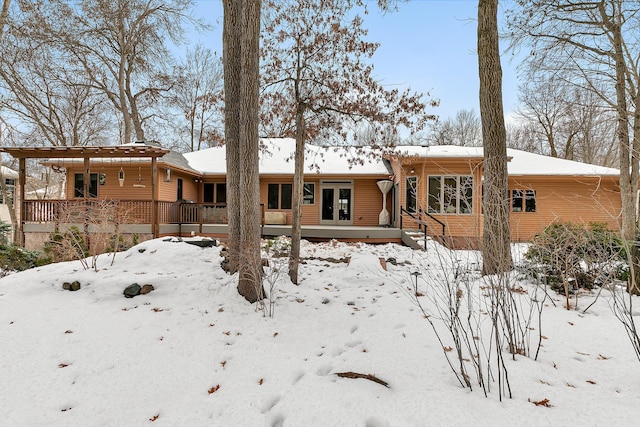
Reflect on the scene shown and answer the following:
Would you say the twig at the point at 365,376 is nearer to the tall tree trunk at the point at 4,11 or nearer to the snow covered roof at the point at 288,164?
the snow covered roof at the point at 288,164

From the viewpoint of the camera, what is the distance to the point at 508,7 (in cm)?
795

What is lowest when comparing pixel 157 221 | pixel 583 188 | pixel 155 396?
pixel 155 396

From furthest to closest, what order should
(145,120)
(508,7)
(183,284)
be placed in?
(145,120) → (508,7) → (183,284)

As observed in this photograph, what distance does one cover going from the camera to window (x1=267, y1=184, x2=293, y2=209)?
1404 cm

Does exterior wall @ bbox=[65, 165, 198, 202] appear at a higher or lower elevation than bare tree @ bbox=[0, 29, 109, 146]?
lower

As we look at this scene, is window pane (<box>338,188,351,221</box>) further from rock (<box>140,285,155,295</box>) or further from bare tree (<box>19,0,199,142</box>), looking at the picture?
rock (<box>140,285,155,295</box>)

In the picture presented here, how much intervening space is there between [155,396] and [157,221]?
8.69 meters

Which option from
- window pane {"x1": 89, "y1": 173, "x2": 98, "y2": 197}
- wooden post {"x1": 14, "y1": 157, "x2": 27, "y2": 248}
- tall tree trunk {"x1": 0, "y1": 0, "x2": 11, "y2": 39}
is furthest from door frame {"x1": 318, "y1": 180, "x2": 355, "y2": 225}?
tall tree trunk {"x1": 0, "y1": 0, "x2": 11, "y2": 39}

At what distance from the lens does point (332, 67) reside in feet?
20.1

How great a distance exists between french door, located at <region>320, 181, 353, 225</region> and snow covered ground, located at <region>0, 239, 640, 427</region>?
921cm

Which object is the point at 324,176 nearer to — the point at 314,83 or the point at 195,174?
the point at 195,174

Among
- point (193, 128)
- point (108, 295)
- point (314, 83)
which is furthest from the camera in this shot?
point (193, 128)

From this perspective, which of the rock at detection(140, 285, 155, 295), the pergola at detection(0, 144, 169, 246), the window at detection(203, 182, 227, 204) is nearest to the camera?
the rock at detection(140, 285, 155, 295)

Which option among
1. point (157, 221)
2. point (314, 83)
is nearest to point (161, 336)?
point (314, 83)
